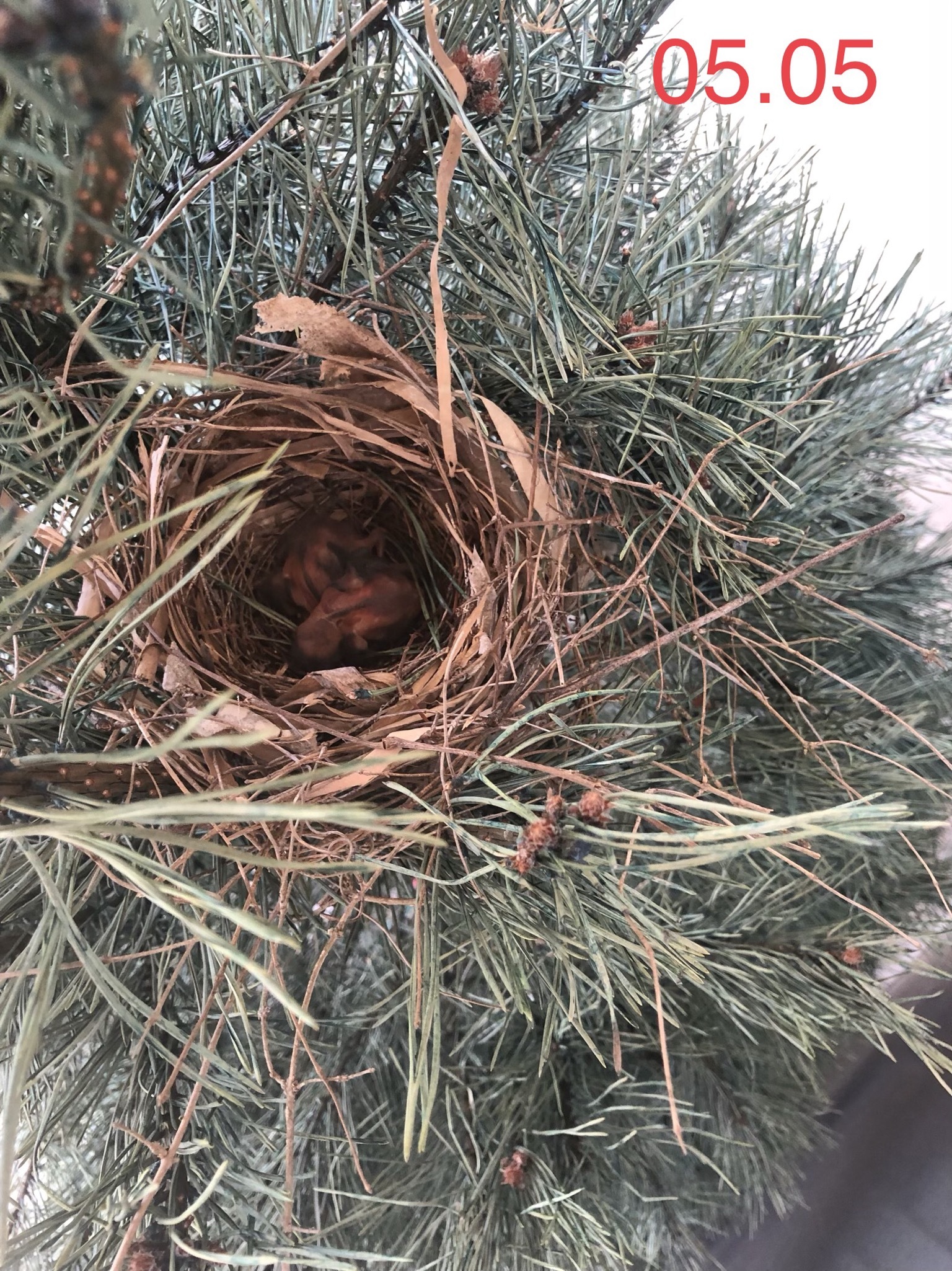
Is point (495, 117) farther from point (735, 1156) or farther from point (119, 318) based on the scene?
point (735, 1156)

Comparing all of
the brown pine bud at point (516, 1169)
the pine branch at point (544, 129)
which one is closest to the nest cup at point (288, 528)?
the pine branch at point (544, 129)

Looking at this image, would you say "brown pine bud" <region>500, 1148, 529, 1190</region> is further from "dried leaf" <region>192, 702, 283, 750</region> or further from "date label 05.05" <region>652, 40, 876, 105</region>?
"date label 05.05" <region>652, 40, 876, 105</region>

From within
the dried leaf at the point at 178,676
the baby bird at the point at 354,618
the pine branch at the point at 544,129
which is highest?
the pine branch at the point at 544,129

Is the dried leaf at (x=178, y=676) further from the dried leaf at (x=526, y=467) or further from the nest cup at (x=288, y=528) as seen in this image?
the dried leaf at (x=526, y=467)

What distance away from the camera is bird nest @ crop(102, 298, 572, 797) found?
341 mm

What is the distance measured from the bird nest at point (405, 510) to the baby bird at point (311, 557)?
0.05 metres

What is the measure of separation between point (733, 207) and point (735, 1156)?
0.59 meters

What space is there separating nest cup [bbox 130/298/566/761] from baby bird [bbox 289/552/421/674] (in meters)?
0.02

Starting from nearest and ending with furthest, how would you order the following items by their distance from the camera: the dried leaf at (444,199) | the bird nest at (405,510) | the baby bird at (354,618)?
the dried leaf at (444,199)
the bird nest at (405,510)
the baby bird at (354,618)

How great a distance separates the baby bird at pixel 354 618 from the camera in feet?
1.73

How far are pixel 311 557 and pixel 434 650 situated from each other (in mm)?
110

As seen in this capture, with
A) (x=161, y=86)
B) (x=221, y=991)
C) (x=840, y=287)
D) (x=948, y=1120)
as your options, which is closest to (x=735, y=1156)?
(x=948, y=1120)

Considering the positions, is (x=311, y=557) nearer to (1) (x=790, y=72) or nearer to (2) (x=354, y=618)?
(2) (x=354, y=618)

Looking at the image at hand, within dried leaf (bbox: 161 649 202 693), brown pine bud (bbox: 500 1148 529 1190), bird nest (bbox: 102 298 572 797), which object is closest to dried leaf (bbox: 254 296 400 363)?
bird nest (bbox: 102 298 572 797)
